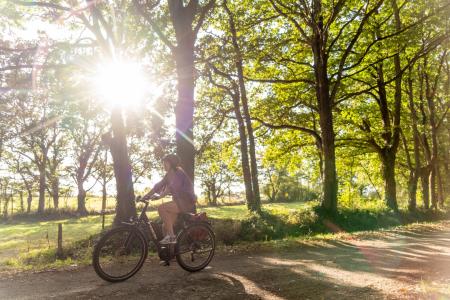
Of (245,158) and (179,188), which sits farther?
(245,158)

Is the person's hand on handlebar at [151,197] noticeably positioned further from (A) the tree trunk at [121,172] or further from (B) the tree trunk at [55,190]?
(B) the tree trunk at [55,190]

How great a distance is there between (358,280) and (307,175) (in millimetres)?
29241

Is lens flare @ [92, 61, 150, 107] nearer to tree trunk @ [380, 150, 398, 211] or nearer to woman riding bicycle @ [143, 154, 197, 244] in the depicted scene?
woman riding bicycle @ [143, 154, 197, 244]

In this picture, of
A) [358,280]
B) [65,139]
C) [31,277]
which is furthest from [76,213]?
[358,280]

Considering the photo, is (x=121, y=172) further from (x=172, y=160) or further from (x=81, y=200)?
(x=81, y=200)

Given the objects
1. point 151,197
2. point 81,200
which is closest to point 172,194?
point 151,197

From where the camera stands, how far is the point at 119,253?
6660 mm

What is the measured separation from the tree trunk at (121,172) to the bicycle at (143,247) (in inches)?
308

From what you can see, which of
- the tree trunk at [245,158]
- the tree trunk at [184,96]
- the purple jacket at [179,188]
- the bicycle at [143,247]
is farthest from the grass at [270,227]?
the purple jacket at [179,188]

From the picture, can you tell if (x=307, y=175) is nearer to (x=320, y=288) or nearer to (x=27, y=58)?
(x=27, y=58)

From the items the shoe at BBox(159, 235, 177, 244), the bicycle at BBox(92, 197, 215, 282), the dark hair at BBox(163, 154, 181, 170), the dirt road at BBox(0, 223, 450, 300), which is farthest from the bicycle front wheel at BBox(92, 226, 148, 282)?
the dark hair at BBox(163, 154, 181, 170)

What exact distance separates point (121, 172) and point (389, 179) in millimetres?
17215

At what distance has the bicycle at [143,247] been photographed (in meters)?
6.46

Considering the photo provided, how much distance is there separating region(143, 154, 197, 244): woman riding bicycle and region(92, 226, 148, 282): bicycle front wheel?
48cm
